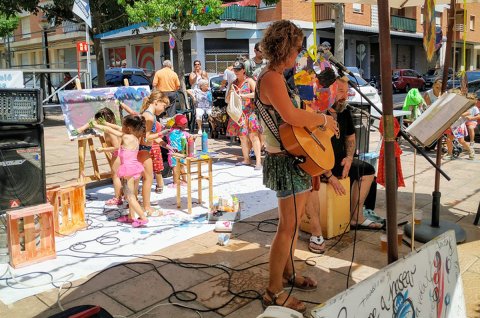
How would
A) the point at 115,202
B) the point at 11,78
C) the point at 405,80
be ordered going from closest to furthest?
the point at 115,202
the point at 11,78
the point at 405,80

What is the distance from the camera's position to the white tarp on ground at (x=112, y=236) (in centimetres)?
361

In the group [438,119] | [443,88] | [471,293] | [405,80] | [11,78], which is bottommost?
[471,293]

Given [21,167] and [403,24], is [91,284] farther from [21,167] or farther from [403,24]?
[403,24]

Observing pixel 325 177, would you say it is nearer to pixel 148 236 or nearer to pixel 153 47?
pixel 148 236

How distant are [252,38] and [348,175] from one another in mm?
22157

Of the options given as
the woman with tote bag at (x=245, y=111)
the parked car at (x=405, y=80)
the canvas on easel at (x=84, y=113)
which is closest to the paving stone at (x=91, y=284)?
the canvas on easel at (x=84, y=113)

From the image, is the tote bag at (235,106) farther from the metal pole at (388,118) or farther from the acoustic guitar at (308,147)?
the metal pole at (388,118)

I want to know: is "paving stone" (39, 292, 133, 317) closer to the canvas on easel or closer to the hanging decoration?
the canvas on easel

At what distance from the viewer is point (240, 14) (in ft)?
81.6

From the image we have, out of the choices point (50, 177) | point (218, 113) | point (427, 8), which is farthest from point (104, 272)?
point (218, 113)

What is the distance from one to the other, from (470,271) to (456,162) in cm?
509

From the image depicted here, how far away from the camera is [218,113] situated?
11141mm

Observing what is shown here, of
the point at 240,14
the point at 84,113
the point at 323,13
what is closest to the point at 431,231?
the point at 84,113

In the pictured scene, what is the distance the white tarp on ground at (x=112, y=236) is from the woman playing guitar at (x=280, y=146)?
5.25ft
